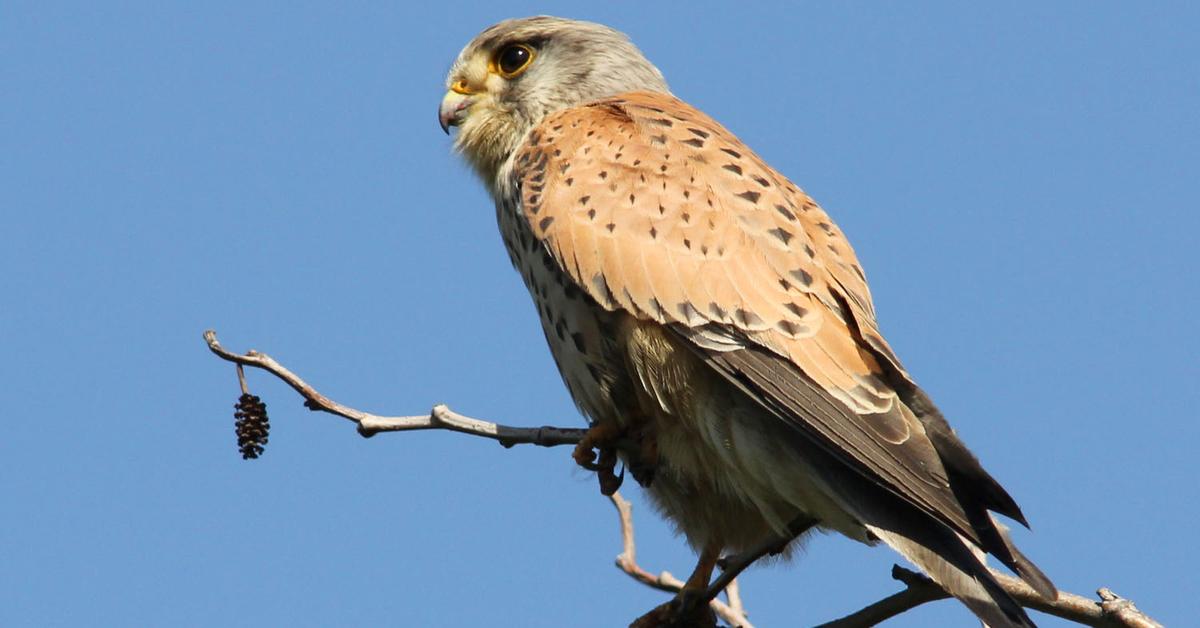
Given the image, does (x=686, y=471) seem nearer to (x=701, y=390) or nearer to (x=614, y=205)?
(x=701, y=390)

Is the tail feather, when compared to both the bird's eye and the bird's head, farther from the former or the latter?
the bird's eye

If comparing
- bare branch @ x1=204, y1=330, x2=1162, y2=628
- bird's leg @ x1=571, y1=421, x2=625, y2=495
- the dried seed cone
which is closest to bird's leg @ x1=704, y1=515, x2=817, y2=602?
bare branch @ x1=204, y1=330, x2=1162, y2=628

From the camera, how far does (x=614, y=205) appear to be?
3961 millimetres

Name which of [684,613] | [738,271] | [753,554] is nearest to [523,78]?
[738,271]

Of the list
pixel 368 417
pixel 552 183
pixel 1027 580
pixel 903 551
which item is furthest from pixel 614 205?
pixel 1027 580

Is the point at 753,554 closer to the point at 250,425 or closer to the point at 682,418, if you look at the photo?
the point at 682,418

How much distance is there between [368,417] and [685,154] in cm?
125

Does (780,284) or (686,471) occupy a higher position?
(780,284)

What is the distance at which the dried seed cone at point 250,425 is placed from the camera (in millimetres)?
3512

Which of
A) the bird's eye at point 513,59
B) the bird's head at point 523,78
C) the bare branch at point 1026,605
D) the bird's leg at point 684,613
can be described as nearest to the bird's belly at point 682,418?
the bird's leg at point 684,613

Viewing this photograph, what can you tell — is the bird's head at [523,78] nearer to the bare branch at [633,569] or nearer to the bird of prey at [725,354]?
the bird of prey at [725,354]

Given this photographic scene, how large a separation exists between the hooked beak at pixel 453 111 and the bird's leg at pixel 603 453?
1.30 metres

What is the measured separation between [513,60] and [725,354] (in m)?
1.72

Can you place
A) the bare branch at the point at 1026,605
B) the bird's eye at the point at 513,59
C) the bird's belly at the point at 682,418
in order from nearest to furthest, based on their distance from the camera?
the bare branch at the point at 1026,605 → the bird's belly at the point at 682,418 → the bird's eye at the point at 513,59
